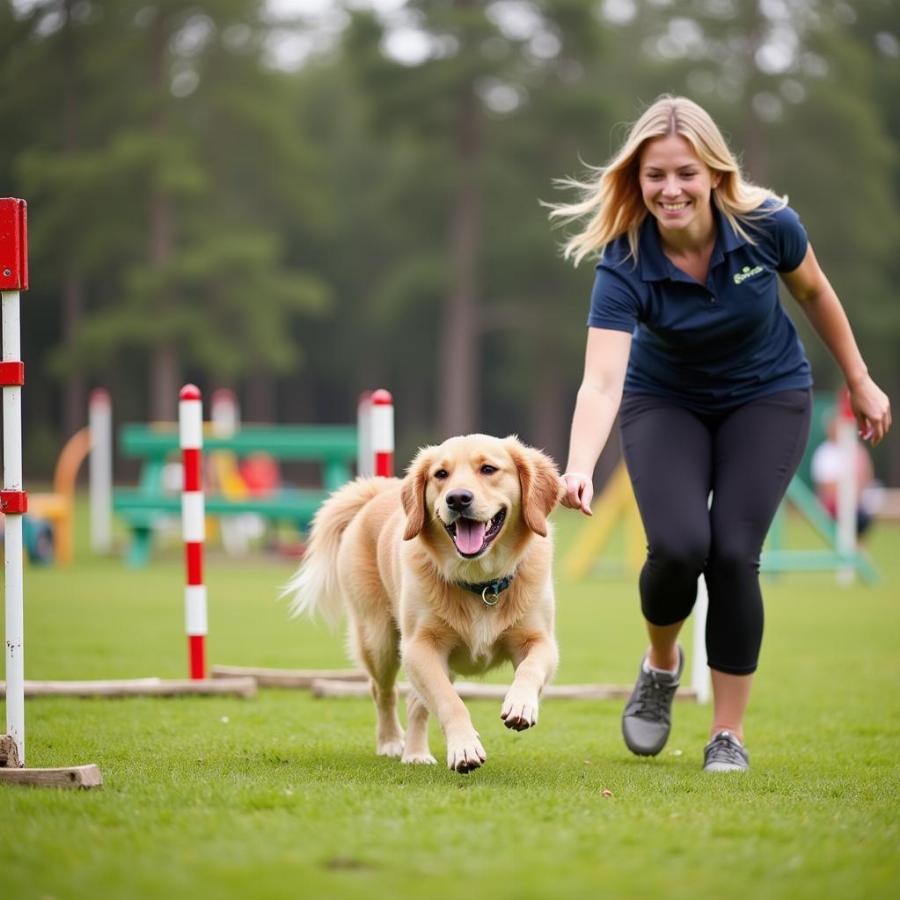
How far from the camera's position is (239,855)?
9.75ft

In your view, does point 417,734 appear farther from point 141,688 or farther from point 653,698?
point 141,688

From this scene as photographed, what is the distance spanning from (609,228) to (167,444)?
11486mm

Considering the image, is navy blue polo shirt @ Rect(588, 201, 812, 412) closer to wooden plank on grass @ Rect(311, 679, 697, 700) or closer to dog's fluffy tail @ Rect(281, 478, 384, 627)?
dog's fluffy tail @ Rect(281, 478, 384, 627)

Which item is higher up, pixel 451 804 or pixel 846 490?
pixel 846 490

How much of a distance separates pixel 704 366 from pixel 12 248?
226cm

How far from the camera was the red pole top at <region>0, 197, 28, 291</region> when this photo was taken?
4027mm

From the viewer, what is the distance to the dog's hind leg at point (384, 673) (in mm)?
4980

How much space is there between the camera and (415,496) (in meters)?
4.59

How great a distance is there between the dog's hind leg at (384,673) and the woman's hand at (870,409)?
6.07ft

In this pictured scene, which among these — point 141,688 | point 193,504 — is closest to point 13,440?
point 193,504

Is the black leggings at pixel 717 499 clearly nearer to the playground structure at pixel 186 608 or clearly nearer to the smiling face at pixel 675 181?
the smiling face at pixel 675 181

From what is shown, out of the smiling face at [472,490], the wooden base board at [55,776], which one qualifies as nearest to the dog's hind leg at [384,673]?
the smiling face at [472,490]

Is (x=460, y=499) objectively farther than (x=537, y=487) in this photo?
No

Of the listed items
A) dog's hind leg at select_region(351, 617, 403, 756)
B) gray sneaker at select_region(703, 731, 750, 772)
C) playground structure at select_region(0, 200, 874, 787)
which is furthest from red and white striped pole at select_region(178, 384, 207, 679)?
gray sneaker at select_region(703, 731, 750, 772)
